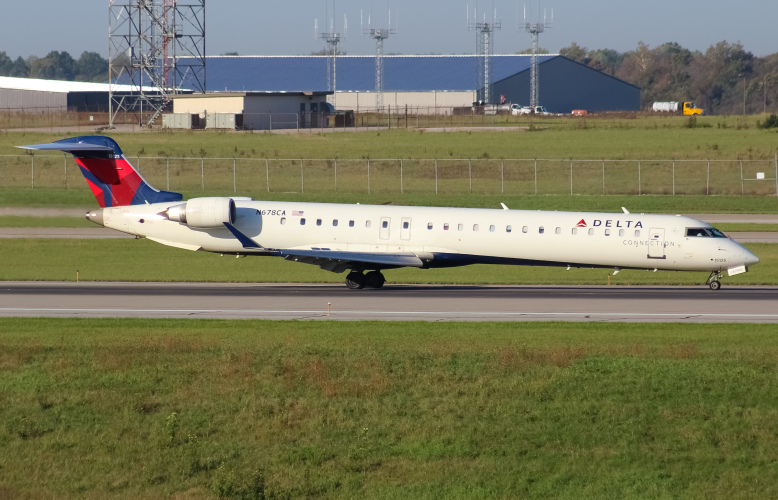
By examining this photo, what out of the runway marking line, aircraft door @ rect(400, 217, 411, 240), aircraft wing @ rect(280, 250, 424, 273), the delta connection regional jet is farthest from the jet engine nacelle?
aircraft door @ rect(400, 217, 411, 240)

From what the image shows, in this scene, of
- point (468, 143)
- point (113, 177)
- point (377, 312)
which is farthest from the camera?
point (468, 143)

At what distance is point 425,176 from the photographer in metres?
72.5

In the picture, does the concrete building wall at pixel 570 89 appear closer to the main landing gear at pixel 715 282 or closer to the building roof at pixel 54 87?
the building roof at pixel 54 87

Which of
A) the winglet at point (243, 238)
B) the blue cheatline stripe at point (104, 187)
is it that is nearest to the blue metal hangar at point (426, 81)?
the blue cheatline stripe at point (104, 187)

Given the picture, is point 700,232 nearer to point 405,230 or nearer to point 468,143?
point 405,230

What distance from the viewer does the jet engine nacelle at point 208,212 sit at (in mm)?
33625

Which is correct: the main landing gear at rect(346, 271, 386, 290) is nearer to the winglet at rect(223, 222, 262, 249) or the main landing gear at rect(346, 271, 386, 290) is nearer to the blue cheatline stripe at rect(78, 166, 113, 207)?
the winglet at rect(223, 222, 262, 249)

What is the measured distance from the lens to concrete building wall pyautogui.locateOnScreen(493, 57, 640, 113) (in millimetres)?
146875

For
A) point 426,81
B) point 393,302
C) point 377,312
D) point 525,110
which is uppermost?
point 426,81

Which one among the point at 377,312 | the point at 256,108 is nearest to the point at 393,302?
the point at 377,312

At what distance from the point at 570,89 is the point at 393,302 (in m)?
128

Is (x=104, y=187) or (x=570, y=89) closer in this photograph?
(x=104, y=187)

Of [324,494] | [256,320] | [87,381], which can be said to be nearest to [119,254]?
[256,320]

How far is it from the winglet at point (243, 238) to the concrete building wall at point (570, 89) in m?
112
